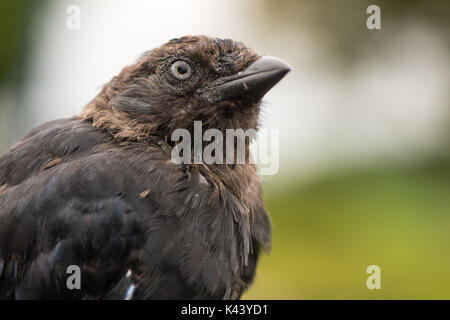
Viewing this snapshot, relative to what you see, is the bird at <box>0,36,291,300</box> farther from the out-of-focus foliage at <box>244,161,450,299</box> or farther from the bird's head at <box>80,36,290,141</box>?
the out-of-focus foliage at <box>244,161,450,299</box>

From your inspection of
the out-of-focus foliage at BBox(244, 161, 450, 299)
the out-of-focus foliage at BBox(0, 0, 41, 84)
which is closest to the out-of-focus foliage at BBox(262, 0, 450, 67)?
the out-of-focus foliage at BBox(244, 161, 450, 299)

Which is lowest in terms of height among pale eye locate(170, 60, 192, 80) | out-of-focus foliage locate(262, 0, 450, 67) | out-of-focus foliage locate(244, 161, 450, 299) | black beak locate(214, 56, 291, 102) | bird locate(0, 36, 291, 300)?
out-of-focus foliage locate(244, 161, 450, 299)

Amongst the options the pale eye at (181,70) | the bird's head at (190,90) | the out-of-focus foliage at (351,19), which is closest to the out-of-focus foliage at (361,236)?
the out-of-focus foliage at (351,19)

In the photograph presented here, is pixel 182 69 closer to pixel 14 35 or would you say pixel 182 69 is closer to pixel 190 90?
pixel 190 90

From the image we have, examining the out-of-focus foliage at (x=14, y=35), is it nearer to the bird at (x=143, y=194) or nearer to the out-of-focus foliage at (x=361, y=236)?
the out-of-focus foliage at (x=361, y=236)

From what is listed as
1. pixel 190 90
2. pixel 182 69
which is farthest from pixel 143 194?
pixel 182 69

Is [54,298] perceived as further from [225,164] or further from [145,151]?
[225,164]

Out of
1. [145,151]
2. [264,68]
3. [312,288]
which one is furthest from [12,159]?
[312,288]
